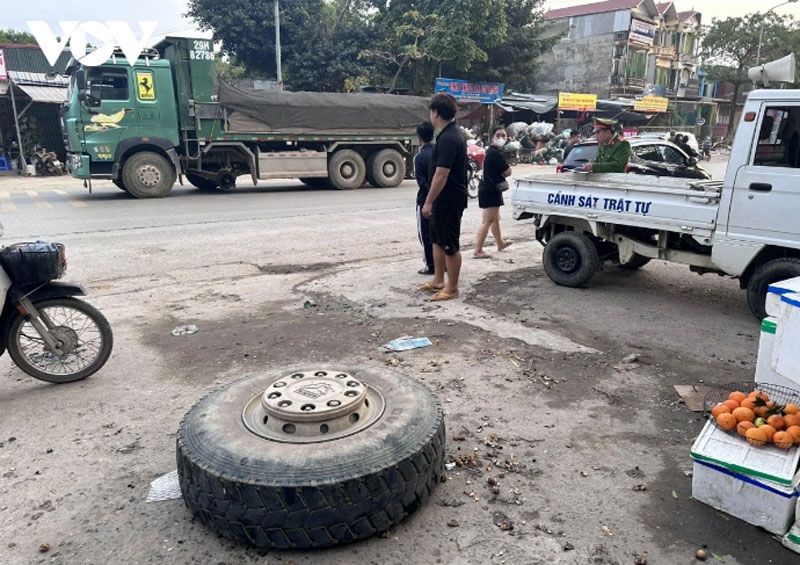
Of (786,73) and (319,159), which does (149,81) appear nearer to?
(319,159)

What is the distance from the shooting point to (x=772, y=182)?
4.83 metres

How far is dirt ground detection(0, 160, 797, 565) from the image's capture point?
2.38m

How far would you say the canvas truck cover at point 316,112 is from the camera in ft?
48.5

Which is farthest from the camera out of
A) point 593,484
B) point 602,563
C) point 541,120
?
point 541,120

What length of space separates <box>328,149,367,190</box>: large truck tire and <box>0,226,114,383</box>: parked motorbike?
1283 cm

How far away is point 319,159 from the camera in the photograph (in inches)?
640

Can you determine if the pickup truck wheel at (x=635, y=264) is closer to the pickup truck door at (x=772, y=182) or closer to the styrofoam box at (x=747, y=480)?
the pickup truck door at (x=772, y=182)

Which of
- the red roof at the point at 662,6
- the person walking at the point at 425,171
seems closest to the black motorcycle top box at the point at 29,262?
the person walking at the point at 425,171

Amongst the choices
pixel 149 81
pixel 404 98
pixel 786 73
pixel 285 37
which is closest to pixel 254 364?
pixel 786 73

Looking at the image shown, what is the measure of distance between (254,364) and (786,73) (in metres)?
5.23

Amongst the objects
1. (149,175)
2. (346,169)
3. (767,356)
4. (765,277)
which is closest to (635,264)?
(765,277)

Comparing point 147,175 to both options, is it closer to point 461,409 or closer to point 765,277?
point 461,409

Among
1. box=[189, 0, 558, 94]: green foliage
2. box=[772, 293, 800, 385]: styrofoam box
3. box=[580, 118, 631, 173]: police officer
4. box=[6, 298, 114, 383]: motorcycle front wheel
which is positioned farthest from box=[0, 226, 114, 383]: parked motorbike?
box=[189, 0, 558, 94]: green foliage

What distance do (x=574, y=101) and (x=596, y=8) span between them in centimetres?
1637
